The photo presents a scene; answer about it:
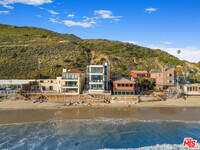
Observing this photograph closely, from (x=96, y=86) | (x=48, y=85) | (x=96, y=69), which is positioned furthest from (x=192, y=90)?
(x=48, y=85)

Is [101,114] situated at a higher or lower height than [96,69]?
lower

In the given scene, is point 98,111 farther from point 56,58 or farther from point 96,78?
point 56,58

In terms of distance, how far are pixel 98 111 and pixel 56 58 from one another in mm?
50339

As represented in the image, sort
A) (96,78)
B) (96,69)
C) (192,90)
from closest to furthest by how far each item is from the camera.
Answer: (96,78)
(96,69)
(192,90)

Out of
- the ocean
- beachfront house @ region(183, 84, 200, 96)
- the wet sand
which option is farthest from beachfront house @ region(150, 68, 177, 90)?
the ocean

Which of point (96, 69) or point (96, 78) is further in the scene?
point (96, 69)

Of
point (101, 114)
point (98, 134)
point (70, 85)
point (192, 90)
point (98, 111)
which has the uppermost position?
point (70, 85)

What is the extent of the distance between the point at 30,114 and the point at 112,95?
818 inches

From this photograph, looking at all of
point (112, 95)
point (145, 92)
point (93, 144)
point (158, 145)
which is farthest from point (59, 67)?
point (158, 145)

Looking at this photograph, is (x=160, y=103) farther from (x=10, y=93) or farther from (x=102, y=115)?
(x=10, y=93)

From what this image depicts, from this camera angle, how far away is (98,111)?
105ft

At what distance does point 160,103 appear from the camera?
121 feet

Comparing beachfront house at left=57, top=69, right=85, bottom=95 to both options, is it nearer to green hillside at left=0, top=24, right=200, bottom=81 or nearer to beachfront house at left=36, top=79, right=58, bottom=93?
beachfront house at left=36, top=79, right=58, bottom=93

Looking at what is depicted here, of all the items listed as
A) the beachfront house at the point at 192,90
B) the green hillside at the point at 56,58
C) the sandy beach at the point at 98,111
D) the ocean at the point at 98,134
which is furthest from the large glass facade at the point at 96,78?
the beachfront house at the point at 192,90
